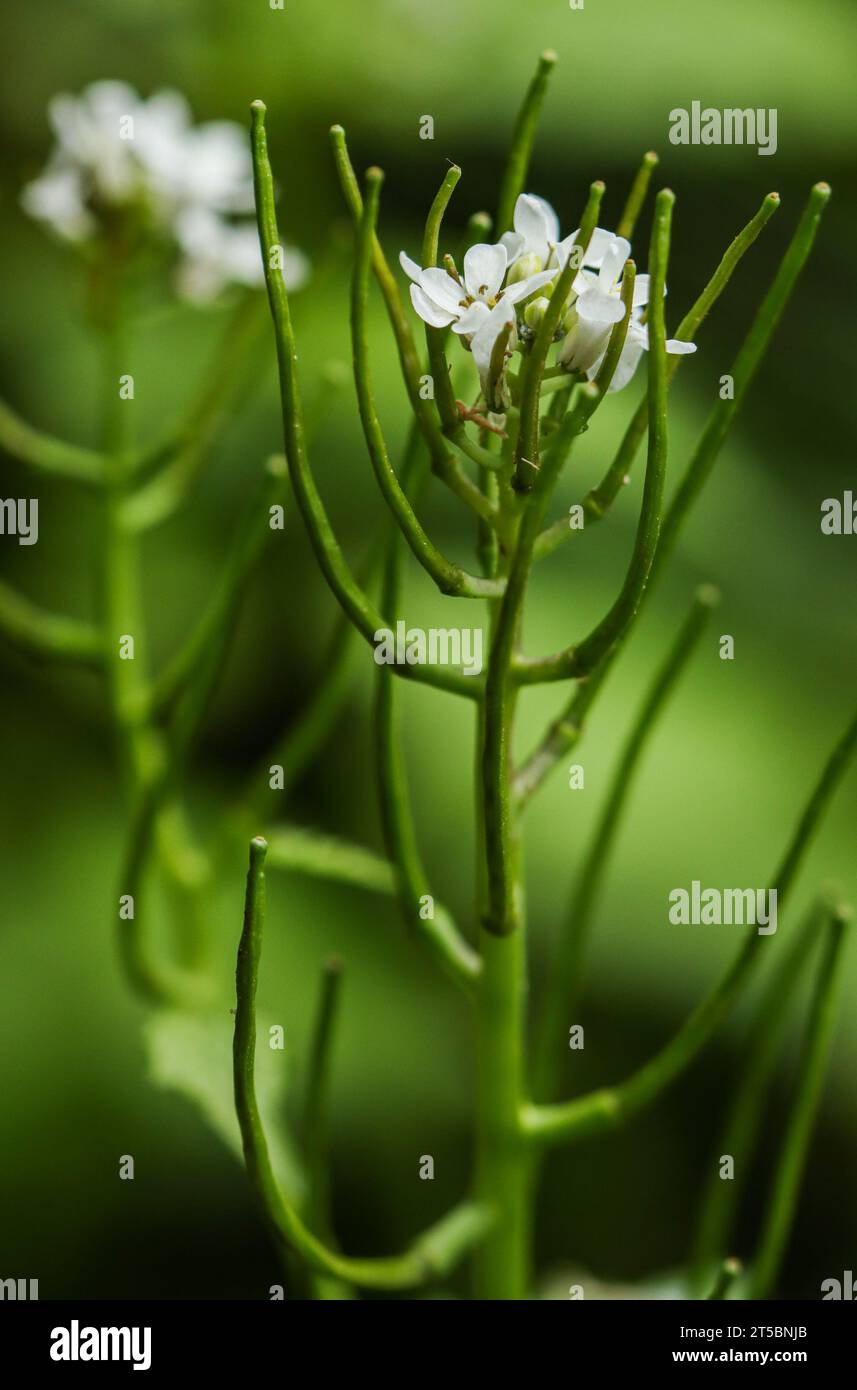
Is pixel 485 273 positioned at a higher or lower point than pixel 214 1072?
higher

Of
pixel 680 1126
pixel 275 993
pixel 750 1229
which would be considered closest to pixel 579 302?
pixel 275 993

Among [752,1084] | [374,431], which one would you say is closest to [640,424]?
[374,431]

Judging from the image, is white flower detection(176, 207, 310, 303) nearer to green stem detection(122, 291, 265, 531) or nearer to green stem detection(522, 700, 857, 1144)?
green stem detection(122, 291, 265, 531)

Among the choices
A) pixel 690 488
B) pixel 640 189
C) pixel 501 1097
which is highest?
pixel 640 189

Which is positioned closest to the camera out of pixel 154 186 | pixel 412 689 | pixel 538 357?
pixel 538 357

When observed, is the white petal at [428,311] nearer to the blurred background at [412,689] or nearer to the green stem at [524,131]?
the green stem at [524,131]

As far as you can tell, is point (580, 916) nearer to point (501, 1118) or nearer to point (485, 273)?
point (501, 1118)

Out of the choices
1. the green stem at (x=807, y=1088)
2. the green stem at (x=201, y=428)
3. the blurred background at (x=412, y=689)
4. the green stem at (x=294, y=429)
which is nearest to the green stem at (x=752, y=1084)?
the green stem at (x=807, y=1088)
